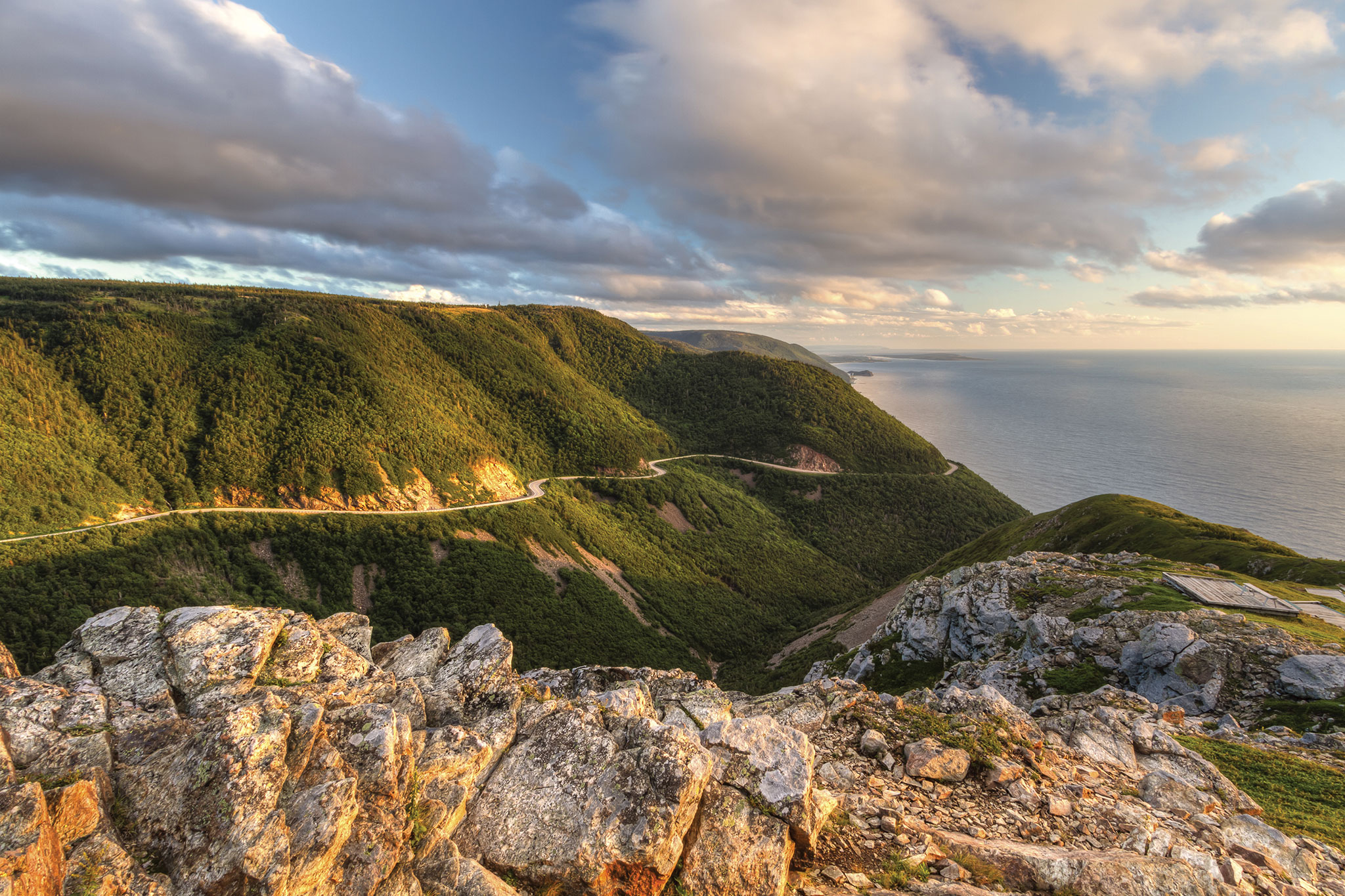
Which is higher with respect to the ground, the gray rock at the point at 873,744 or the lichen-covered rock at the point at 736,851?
the lichen-covered rock at the point at 736,851

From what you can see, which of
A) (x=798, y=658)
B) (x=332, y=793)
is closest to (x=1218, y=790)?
(x=332, y=793)

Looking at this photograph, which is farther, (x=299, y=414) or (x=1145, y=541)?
(x=299, y=414)

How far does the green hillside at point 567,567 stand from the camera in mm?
46344

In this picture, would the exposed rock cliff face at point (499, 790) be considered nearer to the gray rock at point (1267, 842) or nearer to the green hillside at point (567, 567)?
the gray rock at point (1267, 842)

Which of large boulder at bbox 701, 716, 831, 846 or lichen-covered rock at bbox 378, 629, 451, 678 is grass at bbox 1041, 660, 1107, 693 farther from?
lichen-covered rock at bbox 378, 629, 451, 678

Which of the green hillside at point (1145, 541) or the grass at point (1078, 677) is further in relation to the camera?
the green hillside at point (1145, 541)

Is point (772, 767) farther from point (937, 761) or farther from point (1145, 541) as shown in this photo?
point (1145, 541)

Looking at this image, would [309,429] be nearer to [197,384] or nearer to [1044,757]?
[197,384]

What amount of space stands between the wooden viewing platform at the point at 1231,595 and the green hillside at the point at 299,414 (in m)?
77.4

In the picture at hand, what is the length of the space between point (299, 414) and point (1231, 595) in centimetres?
9515

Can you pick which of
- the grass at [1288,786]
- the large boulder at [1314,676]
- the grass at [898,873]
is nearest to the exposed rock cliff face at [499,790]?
the grass at [898,873]

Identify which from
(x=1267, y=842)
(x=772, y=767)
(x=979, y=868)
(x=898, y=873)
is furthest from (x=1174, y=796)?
(x=772, y=767)

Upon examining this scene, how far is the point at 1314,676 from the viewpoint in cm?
1923

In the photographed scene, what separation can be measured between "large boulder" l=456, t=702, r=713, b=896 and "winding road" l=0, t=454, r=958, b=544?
63.0 meters
